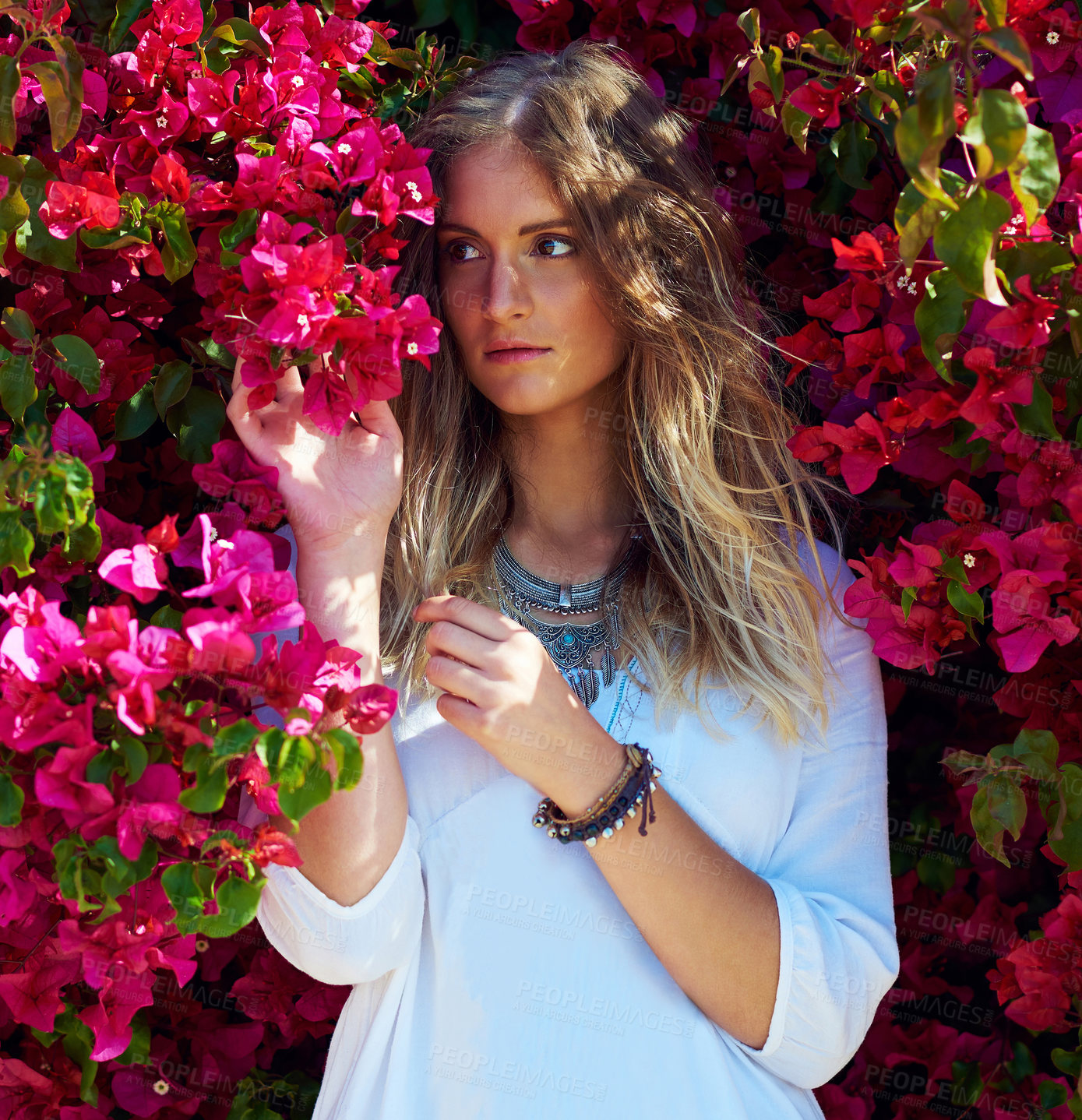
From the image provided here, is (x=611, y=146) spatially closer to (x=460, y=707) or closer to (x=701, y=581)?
(x=701, y=581)

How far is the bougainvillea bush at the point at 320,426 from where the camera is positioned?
0.97 metres

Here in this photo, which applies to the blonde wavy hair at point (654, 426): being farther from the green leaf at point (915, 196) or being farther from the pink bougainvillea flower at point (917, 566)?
the green leaf at point (915, 196)

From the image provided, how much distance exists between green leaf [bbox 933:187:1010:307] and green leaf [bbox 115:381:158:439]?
34.9 inches

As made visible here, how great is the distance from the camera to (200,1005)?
1797 millimetres

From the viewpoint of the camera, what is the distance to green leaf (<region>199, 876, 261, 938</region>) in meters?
0.97

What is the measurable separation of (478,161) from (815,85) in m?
0.52

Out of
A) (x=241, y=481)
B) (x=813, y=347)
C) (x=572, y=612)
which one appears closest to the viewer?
(x=241, y=481)

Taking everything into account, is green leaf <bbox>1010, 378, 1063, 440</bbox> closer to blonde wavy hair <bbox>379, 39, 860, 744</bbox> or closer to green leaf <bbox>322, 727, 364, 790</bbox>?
blonde wavy hair <bbox>379, 39, 860, 744</bbox>

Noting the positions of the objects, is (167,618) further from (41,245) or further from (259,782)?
(41,245)

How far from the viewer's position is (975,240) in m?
0.98

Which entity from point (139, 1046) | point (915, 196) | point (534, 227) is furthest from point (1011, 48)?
point (139, 1046)

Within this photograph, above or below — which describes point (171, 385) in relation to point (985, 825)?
above

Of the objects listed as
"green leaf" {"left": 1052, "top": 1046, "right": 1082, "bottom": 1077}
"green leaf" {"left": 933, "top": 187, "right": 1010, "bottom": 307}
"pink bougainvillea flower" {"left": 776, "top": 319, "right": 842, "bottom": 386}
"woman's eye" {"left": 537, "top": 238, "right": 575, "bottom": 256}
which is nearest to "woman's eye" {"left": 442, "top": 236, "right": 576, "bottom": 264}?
"woman's eye" {"left": 537, "top": 238, "right": 575, "bottom": 256}

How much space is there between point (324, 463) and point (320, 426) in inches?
7.7
